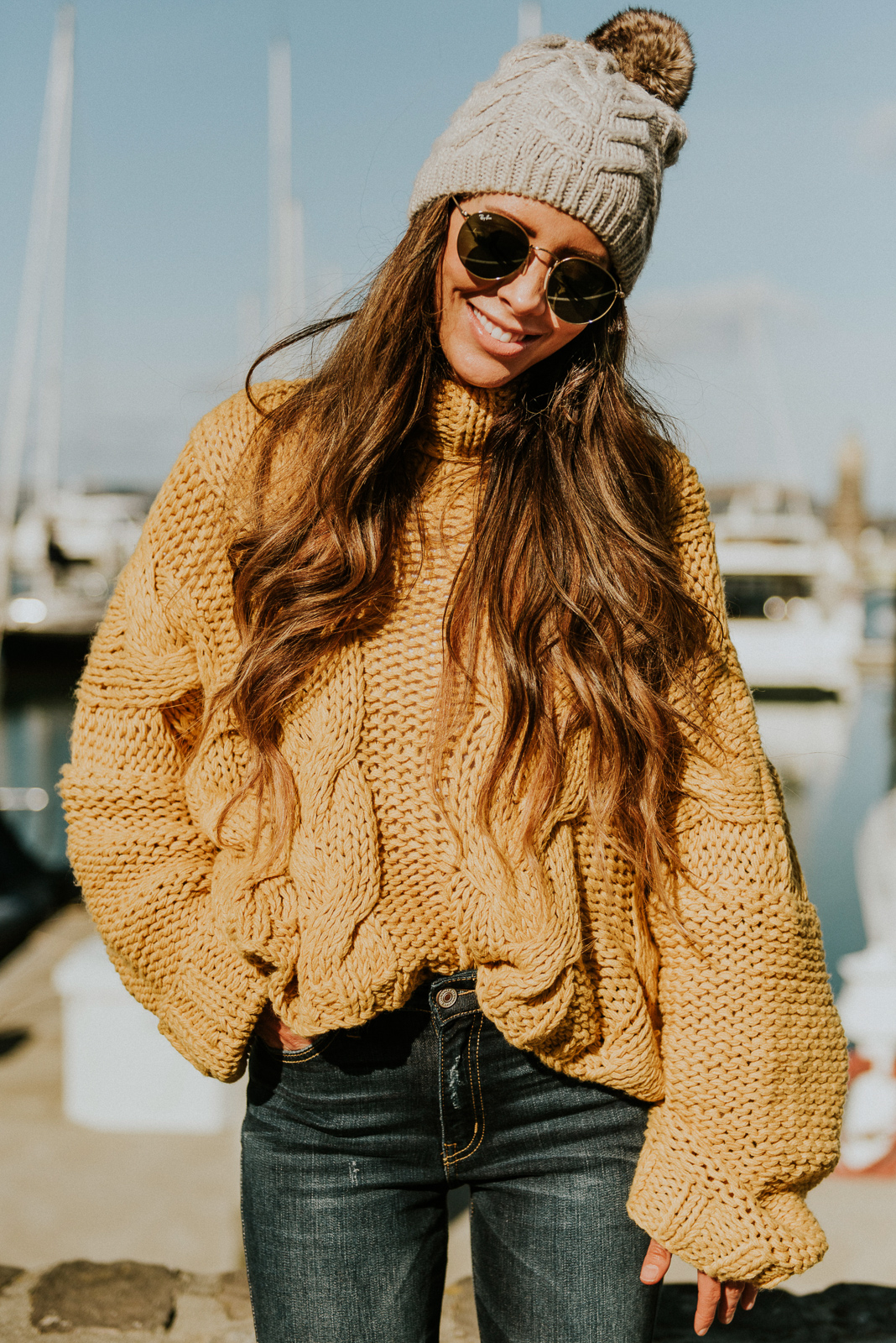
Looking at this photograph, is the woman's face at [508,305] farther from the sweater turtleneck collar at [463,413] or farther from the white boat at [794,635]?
the white boat at [794,635]

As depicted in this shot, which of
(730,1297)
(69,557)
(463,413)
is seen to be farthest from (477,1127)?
(69,557)

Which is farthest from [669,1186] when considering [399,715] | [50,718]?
[50,718]

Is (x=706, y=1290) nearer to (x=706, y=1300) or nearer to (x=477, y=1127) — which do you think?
(x=706, y=1300)

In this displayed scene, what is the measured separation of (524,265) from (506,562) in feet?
1.12

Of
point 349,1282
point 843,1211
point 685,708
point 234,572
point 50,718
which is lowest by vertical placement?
point 50,718

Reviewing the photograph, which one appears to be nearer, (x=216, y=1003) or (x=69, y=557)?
(x=216, y=1003)

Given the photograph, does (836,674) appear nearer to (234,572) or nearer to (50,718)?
(50,718)

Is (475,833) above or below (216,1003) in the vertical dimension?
above

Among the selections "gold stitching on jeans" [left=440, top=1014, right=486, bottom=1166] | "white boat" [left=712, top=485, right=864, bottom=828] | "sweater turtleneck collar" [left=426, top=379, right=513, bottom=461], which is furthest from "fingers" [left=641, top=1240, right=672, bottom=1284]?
"white boat" [left=712, top=485, right=864, bottom=828]

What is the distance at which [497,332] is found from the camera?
1362mm

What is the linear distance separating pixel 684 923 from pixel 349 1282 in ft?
1.86

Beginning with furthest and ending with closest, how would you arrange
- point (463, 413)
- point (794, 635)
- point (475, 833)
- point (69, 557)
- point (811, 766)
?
point (69, 557), point (794, 635), point (811, 766), point (463, 413), point (475, 833)

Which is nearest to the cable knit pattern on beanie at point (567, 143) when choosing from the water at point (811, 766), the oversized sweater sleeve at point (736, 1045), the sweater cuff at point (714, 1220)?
the oversized sweater sleeve at point (736, 1045)

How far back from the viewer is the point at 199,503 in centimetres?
135
